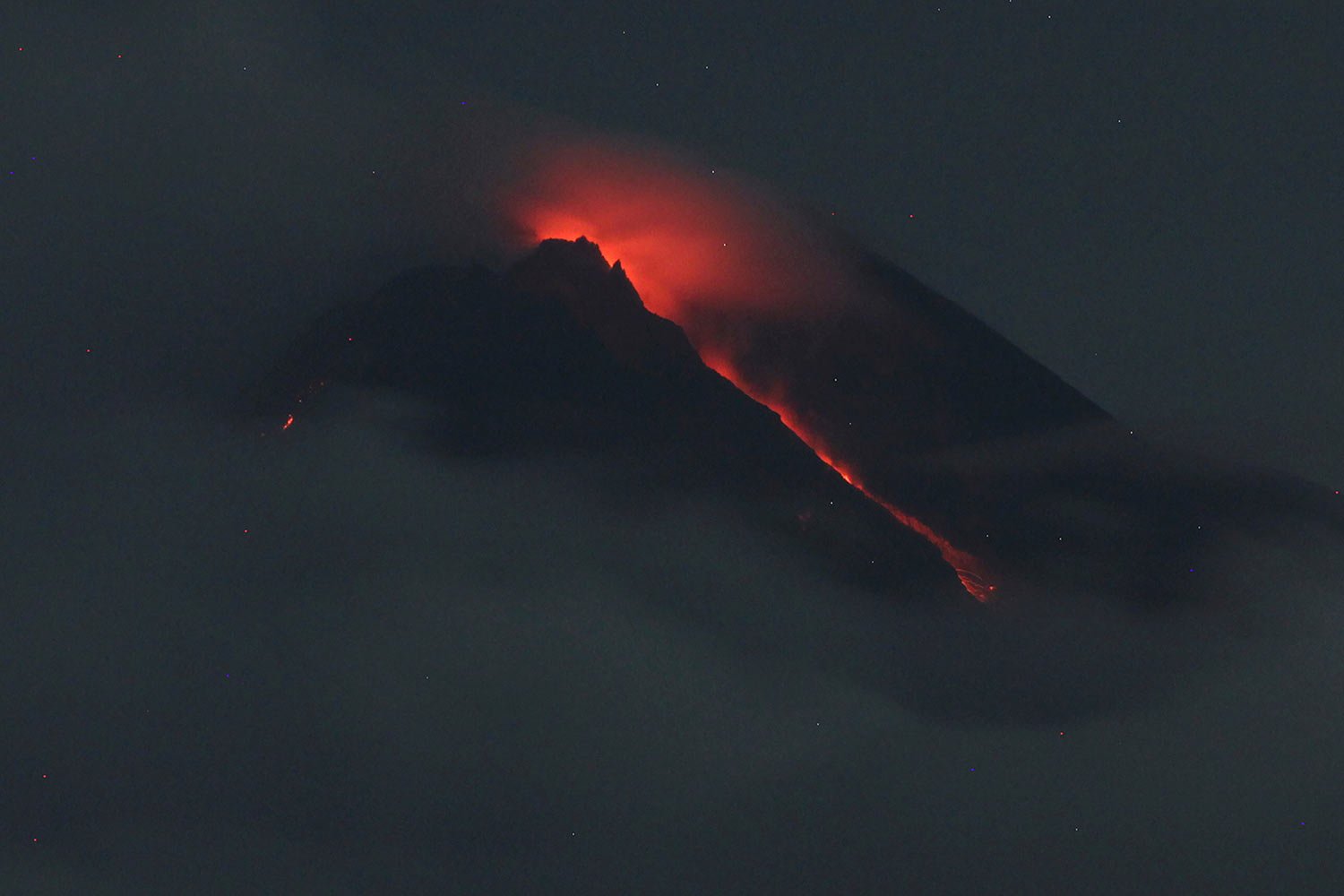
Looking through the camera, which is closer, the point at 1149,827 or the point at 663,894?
the point at 663,894

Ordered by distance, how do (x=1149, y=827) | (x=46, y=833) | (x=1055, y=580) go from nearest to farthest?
(x=46, y=833) → (x=1149, y=827) → (x=1055, y=580)

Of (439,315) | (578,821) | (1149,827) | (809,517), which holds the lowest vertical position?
(578,821)

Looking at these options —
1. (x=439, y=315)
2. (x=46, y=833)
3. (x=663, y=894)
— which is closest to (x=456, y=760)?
(x=663, y=894)

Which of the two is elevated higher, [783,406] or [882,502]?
[783,406]

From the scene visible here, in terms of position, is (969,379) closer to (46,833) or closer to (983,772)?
(983,772)

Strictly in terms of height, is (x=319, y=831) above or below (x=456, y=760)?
below

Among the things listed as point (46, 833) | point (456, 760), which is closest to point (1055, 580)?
point (456, 760)

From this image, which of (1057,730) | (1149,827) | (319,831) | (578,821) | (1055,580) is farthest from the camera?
(1055,580)
